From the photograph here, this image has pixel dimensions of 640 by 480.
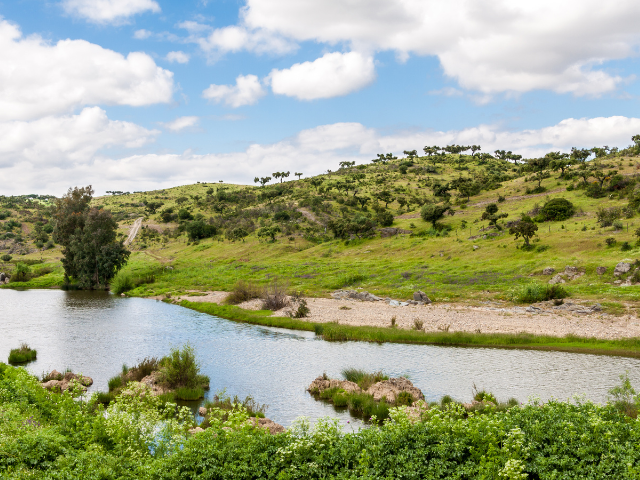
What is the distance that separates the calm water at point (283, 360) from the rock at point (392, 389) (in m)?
1.09

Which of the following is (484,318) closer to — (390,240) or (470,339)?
(470,339)

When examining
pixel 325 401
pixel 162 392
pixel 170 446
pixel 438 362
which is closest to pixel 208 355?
pixel 162 392

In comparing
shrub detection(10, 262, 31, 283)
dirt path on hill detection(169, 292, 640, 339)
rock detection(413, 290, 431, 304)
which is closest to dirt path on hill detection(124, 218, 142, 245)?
shrub detection(10, 262, 31, 283)

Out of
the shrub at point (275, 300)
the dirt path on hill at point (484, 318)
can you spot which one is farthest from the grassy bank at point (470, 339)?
the shrub at point (275, 300)

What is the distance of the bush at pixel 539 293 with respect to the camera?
158 feet

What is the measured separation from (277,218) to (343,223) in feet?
78.5

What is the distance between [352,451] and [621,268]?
48.0 m

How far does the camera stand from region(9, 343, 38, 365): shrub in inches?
1270

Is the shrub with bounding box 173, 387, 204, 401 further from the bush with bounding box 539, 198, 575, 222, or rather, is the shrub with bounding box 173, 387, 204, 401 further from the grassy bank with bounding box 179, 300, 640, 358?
the bush with bounding box 539, 198, 575, 222

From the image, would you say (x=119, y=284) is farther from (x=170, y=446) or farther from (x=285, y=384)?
(x=170, y=446)

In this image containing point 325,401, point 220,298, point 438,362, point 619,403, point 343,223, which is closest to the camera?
point 619,403

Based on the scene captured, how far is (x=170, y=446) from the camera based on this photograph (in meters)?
14.9

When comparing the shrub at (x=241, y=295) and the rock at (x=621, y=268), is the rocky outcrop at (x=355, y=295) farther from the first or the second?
the rock at (x=621, y=268)

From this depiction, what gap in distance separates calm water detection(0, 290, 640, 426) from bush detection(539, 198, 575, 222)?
51.0 meters
